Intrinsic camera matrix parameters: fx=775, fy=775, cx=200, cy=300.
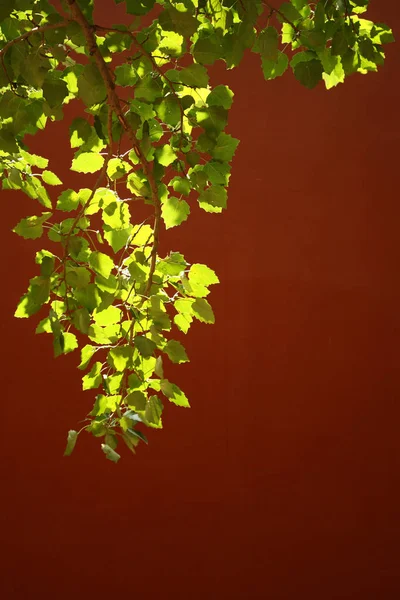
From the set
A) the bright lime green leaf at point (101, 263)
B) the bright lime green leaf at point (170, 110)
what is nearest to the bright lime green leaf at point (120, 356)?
the bright lime green leaf at point (101, 263)

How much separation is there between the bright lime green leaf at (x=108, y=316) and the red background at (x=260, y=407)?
4.70 ft

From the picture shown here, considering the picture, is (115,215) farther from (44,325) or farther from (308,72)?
(308,72)

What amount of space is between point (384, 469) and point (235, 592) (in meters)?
0.66

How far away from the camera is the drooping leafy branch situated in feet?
3.55

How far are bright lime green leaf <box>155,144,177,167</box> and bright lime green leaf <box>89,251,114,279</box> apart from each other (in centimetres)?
17

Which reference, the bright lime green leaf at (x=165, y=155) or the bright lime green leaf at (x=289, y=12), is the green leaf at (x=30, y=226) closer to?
the bright lime green leaf at (x=165, y=155)

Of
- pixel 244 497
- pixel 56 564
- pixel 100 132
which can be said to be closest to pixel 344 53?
pixel 100 132

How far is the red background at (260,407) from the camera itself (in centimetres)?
258

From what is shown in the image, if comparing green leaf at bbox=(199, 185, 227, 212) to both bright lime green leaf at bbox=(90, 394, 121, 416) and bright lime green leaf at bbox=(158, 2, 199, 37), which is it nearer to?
bright lime green leaf at bbox=(158, 2, 199, 37)

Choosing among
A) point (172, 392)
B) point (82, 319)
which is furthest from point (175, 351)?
point (82, 319)

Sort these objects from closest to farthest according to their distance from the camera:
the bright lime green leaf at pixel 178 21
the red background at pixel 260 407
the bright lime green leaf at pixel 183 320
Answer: the bright lime green leaf at pixel 178 21 < the bright lime green leaf at pixel 183 320 < the red background at pixel 260 407

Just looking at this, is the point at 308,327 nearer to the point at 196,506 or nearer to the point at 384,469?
the point at 384,469

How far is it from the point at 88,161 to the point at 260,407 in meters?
1.63

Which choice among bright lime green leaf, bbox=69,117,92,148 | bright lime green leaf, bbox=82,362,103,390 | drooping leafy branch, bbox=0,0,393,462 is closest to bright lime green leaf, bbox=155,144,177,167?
drooping leafy branch, bbox=0,0,393,462
